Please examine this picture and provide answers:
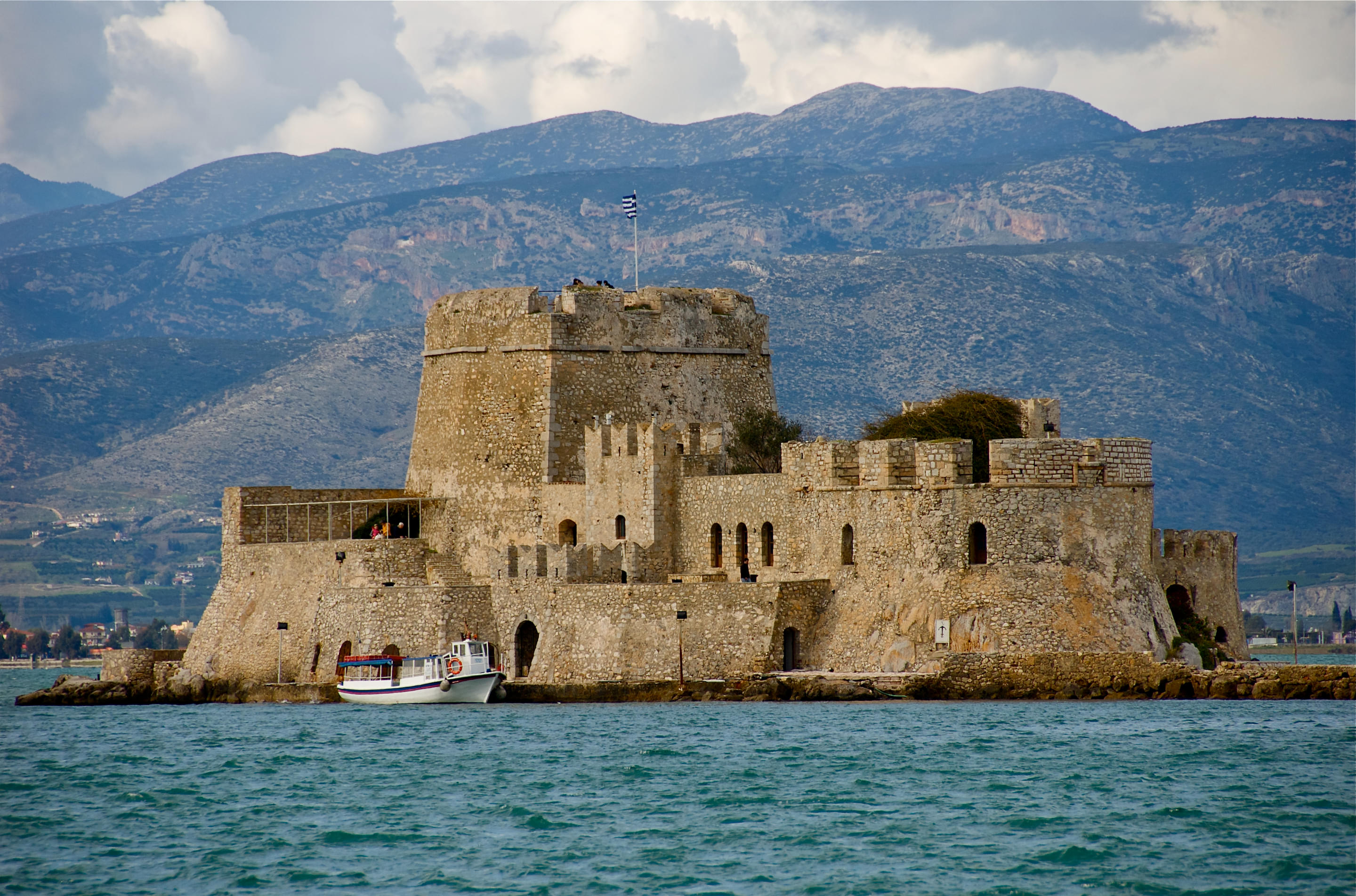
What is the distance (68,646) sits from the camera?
115 meters

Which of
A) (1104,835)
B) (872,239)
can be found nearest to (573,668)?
(1104,835)

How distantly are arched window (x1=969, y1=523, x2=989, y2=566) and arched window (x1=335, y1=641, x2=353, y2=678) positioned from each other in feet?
46.6

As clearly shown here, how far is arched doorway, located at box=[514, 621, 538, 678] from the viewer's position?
4450 cm

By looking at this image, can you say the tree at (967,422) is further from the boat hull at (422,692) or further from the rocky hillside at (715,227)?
the rocky hillside at (715,227)

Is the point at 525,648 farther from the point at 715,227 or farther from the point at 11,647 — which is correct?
the point at 715,227

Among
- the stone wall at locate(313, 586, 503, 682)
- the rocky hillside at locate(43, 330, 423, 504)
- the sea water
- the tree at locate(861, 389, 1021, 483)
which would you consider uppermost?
the rocky hillside at locate(43, 330, 423, 504)

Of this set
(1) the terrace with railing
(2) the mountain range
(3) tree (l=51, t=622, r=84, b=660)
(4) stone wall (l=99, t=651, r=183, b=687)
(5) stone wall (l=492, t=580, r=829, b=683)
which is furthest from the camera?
(2) the mountain range

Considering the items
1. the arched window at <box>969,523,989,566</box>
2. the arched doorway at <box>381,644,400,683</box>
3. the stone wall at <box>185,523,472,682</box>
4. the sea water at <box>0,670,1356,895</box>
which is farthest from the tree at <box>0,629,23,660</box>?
the arched window at <box>969,523,989,566</box>

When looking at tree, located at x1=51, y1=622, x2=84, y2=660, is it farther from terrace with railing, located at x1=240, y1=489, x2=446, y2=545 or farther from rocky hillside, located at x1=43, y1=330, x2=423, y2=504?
terrace with railing, located at x1=240, y1=489, x2=446, y2=545

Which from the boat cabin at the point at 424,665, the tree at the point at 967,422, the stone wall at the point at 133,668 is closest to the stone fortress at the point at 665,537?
Result: the boat cabin at the point at 424,665

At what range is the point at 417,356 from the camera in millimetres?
147500

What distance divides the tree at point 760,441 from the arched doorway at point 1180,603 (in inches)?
340

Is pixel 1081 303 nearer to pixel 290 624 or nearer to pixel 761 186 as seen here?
pixel 761 186

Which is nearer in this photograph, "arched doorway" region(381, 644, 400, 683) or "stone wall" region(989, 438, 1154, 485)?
"stone wall" region(989, 438, 1154, 485)
